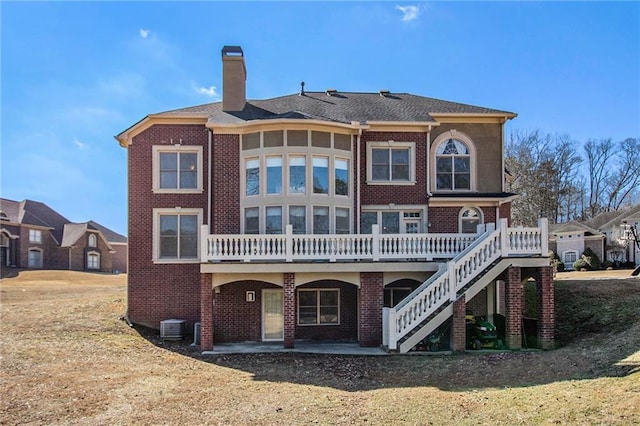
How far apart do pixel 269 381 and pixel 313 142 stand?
8.37m

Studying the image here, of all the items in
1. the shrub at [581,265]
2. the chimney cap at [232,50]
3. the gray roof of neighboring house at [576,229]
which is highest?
the chimney cap at [232,50]

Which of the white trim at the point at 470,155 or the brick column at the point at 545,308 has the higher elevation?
the white trim at the point at 470,155

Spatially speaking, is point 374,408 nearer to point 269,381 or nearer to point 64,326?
point 269,381

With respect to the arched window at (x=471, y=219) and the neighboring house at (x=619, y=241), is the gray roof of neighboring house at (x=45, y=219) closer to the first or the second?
the arched window at (x=471, y=219)

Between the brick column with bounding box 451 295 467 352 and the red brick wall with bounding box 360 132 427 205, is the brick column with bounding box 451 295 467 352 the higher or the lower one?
the lower one

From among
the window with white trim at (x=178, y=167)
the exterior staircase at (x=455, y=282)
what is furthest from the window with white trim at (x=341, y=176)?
the window with white trim at (x=178, y=167)

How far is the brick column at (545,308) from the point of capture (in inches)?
550

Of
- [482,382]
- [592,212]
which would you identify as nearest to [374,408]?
[482,382]

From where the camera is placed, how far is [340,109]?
18.4 metres

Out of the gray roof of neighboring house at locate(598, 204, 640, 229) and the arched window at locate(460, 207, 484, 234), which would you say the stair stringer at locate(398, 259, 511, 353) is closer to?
the arched window at locate(460, 207, 484, 234)

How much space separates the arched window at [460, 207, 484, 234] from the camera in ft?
58.2

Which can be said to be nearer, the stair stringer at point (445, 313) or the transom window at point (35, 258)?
the stair stringer at point (445, 313)

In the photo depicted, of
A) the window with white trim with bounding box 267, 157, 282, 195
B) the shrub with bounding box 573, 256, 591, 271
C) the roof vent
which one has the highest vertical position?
the window with white trim with bounding box 267, 157, 282, 195

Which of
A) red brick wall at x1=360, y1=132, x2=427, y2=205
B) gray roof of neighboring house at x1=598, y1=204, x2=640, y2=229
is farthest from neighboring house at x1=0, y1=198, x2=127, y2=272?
gray roof of neighboring house at x1=598, y1=204, x2=640, y2=229
